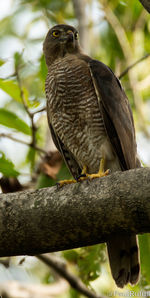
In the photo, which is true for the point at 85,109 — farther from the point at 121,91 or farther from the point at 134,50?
the point at 134,50

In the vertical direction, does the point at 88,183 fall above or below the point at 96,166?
above

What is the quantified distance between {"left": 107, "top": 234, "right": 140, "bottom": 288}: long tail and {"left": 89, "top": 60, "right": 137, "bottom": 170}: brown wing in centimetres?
63

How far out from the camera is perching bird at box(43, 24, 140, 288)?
13.1ft

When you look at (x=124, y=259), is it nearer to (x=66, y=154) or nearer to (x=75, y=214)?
(x=75, y=214)

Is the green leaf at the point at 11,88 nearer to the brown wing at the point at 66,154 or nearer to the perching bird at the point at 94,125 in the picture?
the perching bird at the point at 94,125

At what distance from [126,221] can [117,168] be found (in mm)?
1468

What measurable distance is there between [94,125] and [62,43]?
128 cm

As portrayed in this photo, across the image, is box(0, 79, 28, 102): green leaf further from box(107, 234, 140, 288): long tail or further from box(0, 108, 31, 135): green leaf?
box(107, 234, 140, 288): long tail

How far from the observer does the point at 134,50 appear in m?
5.53

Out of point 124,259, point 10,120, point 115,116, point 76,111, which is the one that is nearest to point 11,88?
point 10,120

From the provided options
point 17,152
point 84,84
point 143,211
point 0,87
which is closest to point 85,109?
point 84,84

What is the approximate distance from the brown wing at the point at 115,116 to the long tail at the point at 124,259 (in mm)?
631

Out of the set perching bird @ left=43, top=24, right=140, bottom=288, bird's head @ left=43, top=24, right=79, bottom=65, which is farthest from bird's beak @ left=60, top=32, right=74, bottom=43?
perching bird @ left=43, top=24, right=140, bottom=288

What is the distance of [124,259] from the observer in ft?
13.0
